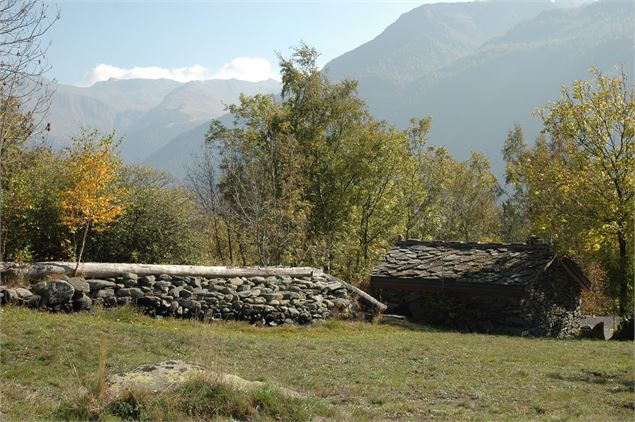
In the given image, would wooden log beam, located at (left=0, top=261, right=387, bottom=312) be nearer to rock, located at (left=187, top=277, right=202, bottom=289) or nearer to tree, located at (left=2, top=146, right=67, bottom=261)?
rock, located at (left=187, top=277, right=202, bottom=289)

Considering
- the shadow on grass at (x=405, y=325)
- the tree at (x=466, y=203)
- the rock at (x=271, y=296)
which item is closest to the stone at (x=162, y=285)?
the rock at (x=271, y=296)

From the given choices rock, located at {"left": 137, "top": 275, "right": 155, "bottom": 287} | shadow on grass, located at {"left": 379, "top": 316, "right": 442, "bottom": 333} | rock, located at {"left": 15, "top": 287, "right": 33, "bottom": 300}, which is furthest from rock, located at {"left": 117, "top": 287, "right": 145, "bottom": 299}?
shadow on grass, located at {"left": 379, "top": 316, "right": 442, "bottom": 333}

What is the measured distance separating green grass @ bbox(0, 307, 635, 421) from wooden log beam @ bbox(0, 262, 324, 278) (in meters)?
1.13

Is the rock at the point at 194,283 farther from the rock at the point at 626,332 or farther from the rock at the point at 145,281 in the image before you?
the rock at the point at 626,332

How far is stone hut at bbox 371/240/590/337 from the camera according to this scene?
70.4 ft

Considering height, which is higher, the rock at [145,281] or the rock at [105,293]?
the rock at [145,281]

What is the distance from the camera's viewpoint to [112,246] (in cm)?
1964

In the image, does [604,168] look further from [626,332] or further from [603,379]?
[603,379]

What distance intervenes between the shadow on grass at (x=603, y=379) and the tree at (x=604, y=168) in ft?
32.4

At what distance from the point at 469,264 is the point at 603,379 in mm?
11618

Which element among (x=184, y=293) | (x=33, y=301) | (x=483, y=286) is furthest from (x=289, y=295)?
(x=33, y=301)

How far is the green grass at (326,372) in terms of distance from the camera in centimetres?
747

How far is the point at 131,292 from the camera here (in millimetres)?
15602

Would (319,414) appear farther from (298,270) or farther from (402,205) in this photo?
(402,205)
